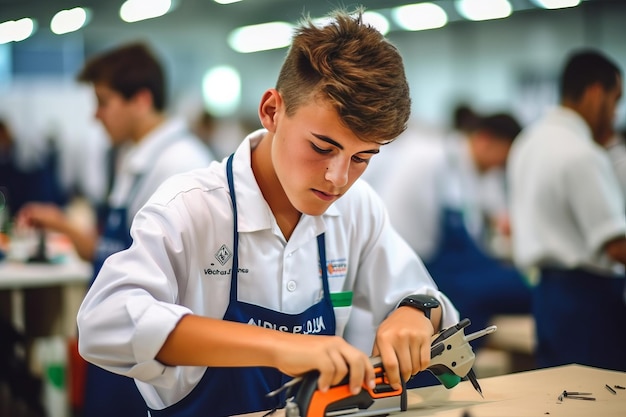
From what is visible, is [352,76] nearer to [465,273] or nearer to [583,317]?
[583,317]

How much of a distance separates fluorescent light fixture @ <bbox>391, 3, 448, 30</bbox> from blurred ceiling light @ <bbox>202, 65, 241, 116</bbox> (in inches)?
118

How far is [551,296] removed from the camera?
3.01 metres

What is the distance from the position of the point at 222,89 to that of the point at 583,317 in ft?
30.4

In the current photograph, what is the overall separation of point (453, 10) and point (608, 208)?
677 cm

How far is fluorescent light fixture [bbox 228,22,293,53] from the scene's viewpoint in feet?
34.2

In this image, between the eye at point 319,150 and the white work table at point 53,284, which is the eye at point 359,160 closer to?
the eye at point 319,150

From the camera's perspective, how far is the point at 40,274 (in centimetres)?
371

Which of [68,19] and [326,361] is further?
[68,19]

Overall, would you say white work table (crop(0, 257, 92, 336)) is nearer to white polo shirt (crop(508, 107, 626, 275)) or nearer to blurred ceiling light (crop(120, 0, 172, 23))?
white polo shirt (crop(508, 107, 626, 275))

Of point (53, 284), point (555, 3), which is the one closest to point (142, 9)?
point (555, 3)

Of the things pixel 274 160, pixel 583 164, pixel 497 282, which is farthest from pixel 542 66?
pixel 274 160

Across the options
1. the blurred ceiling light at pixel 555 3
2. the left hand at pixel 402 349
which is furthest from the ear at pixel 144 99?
the blurred ceiling light at pixel 555 3

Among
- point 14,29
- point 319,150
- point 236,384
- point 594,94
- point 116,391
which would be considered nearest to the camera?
point 319,150

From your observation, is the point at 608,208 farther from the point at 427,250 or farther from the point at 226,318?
the point at 226,318
